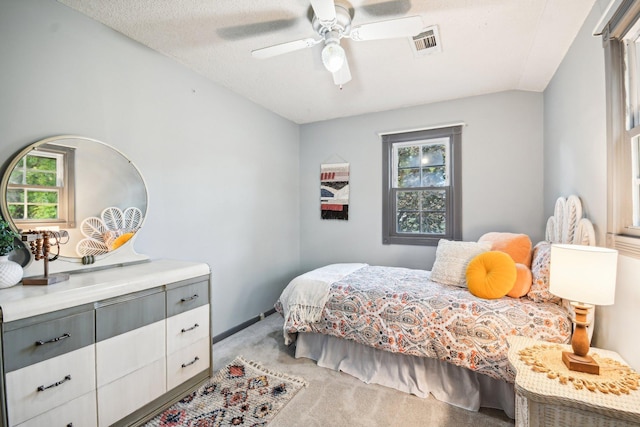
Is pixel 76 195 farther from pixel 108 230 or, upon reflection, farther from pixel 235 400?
pixel 235 400

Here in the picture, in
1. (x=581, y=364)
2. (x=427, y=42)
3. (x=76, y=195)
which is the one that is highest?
(x=427, y=42)

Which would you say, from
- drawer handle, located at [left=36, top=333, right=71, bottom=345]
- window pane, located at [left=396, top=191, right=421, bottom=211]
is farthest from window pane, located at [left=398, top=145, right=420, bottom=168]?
drawer handle, located at [left=36, top=333, right=71, bottom=345]

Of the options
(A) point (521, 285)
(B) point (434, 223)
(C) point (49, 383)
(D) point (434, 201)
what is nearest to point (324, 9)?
(A) point (521, 285)

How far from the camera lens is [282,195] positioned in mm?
3873

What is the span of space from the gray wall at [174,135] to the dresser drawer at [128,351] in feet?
2.52

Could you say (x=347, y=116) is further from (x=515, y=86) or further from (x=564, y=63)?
(x=564, y=63)

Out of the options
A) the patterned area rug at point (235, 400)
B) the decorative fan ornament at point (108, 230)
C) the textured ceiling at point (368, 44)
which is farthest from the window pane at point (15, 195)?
the patterned area rug at point (235, 400)

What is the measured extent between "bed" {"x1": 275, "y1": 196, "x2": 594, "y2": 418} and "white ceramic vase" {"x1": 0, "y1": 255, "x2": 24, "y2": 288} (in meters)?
1.73

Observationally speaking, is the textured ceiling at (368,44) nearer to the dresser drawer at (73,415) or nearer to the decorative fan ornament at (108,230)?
the decorative fan ornament at (108,230)

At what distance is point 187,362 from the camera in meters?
1.94

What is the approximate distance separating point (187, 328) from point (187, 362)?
0.23 meters

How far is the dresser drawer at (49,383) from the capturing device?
121cm

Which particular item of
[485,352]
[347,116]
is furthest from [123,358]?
[347,116]

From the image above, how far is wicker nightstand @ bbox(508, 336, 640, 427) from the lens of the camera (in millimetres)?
1055
